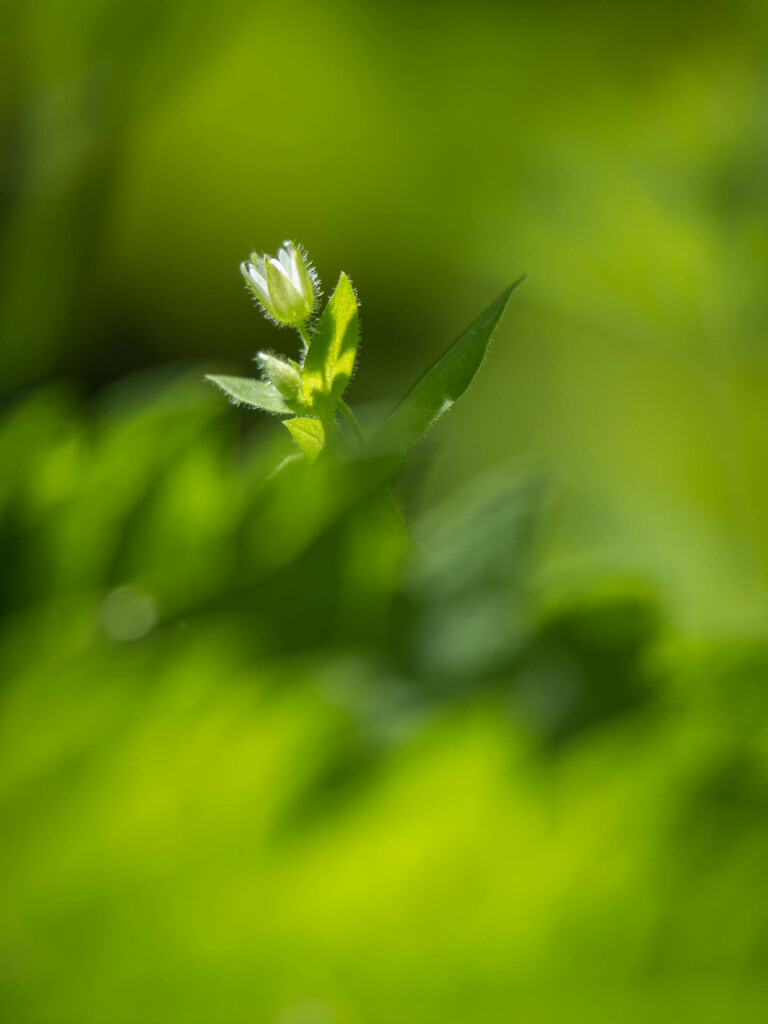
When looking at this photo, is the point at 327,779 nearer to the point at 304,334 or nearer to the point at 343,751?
the point at 343,751

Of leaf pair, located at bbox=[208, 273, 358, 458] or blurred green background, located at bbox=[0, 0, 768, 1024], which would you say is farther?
leaf pair, located at bbox=[208, 273, 358, 458]

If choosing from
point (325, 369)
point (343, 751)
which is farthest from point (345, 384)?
point (343, 751)

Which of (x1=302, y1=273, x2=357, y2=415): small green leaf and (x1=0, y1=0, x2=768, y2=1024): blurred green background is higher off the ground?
(x1=302, y1=273, x2=357, y2=415): small green leaf

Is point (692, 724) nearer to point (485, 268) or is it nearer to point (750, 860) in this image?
point (750, 860)

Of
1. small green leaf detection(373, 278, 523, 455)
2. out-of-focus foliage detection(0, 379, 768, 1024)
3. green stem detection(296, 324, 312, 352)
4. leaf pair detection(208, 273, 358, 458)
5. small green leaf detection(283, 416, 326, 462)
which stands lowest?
out-of-focus foliage detection(0, 379, 768, 1024)
